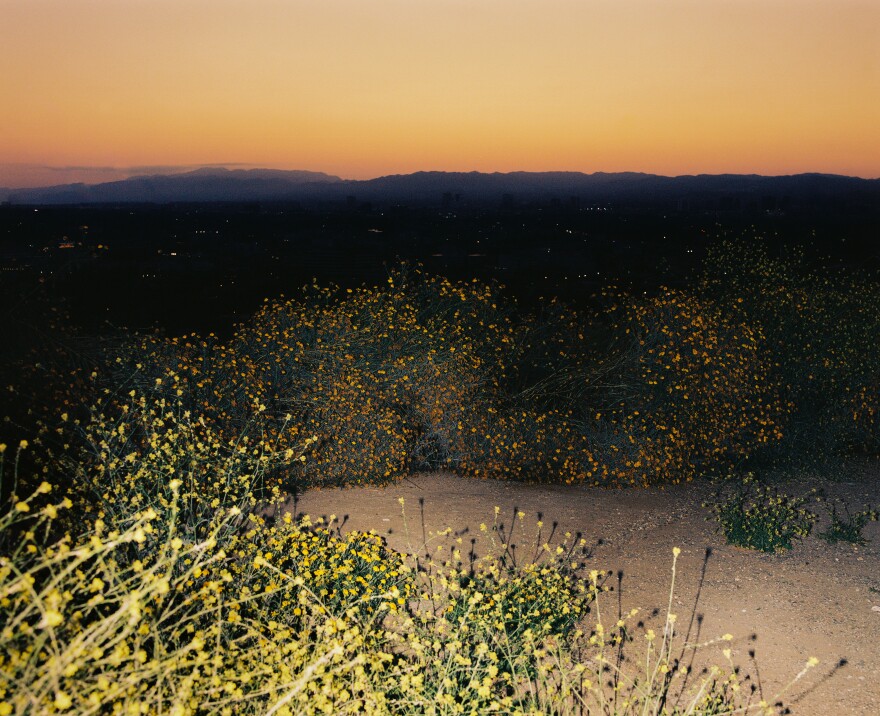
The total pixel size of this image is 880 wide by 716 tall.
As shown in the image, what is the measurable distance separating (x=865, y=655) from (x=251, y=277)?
4372 centimetres

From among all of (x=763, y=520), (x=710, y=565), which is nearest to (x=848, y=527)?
(x=763, y=520)

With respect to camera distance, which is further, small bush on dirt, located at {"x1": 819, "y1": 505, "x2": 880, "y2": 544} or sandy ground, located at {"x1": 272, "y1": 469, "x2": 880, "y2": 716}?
small bush on dirt, located at {"x1": 819, "y1": 505, "x2": 880, "y2": 544}

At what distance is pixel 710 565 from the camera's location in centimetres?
567

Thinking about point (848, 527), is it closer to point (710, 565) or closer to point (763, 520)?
point (763, 520)

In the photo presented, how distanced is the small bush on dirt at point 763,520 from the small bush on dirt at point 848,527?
5.9 inches

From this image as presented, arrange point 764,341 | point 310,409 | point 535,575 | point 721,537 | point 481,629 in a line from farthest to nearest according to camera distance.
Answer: point 764,341 < point 310,409 < point 721,537 < point 535,575 < point 481,629

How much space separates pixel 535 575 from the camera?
15.7ft

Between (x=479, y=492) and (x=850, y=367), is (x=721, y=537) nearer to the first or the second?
(x=479, y=492)

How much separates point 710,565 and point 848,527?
54.1 inches

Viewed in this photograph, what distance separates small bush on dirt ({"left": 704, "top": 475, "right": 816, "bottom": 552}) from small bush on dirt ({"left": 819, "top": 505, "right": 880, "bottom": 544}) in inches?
5.9

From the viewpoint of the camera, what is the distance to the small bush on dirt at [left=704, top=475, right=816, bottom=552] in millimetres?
5902

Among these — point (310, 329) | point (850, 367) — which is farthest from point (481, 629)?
point (850, 367)

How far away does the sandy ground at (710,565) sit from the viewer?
172 inches

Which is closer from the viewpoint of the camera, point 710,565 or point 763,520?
point 710,565
